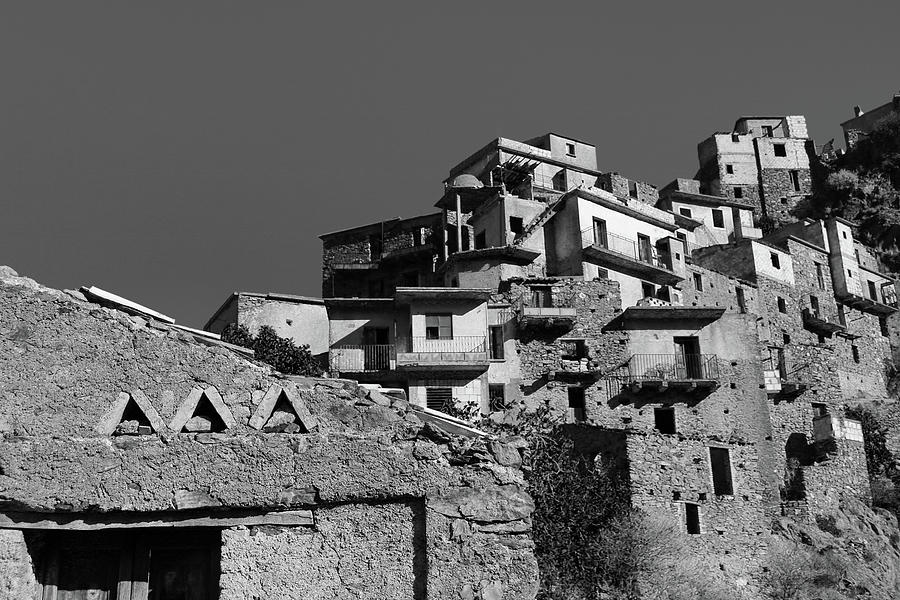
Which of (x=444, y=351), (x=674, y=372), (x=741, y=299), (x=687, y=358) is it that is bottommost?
(x=674, y=372)

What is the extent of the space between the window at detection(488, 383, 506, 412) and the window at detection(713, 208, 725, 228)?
30.6m

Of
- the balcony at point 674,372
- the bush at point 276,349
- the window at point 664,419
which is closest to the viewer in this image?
the bush at point 276,349

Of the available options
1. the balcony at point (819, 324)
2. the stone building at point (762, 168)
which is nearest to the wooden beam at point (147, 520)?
the balcony at point (819, 324)

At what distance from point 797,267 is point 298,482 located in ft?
144

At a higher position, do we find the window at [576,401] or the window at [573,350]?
the window at [573,350]

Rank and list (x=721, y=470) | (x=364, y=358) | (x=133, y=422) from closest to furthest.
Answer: (x=133, y=422) < (x=721, y=470) < (x=364, y=358)

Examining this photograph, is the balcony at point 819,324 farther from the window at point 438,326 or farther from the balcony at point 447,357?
the window at point 438,326

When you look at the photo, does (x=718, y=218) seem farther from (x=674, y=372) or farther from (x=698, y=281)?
(x=674, y=372)

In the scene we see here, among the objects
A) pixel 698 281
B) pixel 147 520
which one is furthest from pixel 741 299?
pixel 147 520

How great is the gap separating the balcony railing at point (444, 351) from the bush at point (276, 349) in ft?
10.7

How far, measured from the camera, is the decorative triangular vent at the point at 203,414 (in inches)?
360

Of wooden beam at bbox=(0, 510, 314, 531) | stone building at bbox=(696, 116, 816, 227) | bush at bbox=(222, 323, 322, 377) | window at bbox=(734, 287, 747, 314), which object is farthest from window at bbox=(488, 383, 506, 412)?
stone building at bbox=(696, 116, 816, 227)

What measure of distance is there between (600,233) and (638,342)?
6.59m

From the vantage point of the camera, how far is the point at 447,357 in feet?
108
